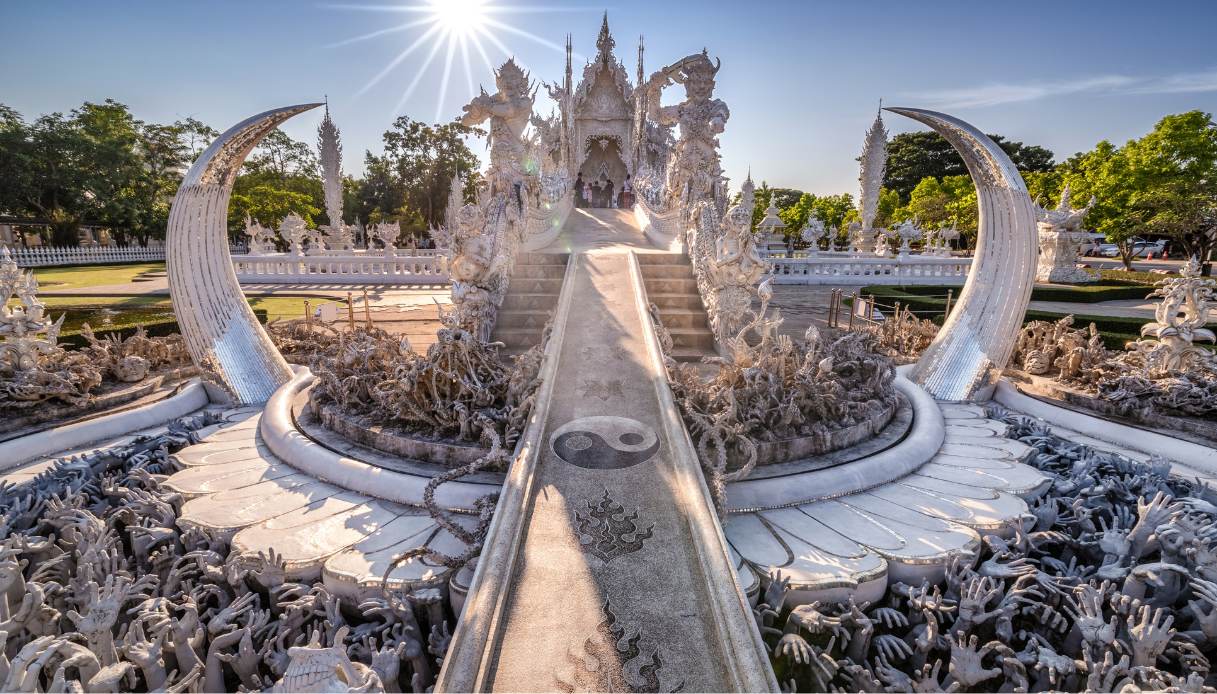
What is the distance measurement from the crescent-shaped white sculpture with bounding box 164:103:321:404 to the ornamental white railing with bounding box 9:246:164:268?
1201 inches

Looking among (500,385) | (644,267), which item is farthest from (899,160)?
(500,385)

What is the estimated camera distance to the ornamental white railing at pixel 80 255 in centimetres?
2925

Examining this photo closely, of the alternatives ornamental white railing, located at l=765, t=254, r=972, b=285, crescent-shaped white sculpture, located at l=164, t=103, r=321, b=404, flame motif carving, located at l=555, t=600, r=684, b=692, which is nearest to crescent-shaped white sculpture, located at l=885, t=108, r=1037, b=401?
flame motif carving, located at l=555, t=600, r=684, b=692

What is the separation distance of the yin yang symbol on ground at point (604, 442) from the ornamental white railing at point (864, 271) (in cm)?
1765

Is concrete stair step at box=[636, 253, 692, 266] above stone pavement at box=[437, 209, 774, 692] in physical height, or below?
above

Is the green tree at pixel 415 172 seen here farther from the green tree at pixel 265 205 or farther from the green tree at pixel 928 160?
the green tree at pixel 928 160

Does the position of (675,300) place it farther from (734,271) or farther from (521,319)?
(521,319)

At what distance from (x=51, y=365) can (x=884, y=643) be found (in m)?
9.62

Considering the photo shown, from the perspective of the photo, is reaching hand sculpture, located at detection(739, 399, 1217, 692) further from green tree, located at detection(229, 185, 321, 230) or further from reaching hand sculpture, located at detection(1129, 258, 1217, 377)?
green tree, located at detection(229, 185, 321, 230)

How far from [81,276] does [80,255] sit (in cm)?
1055

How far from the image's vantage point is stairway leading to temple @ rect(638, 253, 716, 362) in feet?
28.0

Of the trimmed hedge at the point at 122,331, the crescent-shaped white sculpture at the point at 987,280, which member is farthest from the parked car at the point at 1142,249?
the trimmed hedge at the point at 122,331

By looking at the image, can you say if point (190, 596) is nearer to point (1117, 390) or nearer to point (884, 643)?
point (884, 643)

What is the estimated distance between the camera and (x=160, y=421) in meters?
6.95
